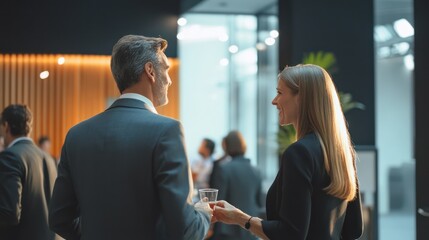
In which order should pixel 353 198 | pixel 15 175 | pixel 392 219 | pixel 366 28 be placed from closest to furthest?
pixel 353 198
pixel 15 175
pixel 366 28
pixel 392 219

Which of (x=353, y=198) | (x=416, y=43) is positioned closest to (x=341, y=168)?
(x=353, y=198)

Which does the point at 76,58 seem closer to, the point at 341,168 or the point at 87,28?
the point at 87,28

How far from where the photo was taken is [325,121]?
2576 mm

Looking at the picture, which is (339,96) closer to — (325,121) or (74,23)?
(325,121)

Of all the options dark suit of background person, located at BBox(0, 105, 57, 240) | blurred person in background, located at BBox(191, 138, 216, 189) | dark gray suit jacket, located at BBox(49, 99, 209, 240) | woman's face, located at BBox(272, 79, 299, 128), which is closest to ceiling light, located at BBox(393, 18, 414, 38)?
blurred person in background, located at BBox(191, 138, 216, 189)

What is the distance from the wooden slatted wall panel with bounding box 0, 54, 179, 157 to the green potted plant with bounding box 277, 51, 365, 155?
15.3 feet

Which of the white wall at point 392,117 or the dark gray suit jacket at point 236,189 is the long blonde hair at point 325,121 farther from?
the white wall at point 392,117

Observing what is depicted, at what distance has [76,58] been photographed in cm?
1137

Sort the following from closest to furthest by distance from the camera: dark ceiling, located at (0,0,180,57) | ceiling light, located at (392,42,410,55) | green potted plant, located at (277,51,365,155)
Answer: green potted plant, located at (277,51,365,155) → ceiling light, located at (392,42,410,55) → dark ceiling, located at (0,0,180,57)

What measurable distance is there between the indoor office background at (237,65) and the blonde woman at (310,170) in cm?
471

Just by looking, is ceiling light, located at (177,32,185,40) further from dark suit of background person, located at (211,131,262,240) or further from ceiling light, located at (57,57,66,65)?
dark suit of background person, located at (211,131,262,240)

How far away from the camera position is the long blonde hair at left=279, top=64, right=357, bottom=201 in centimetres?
254

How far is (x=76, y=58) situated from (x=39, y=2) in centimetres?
111

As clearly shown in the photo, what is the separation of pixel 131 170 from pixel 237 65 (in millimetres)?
10941
